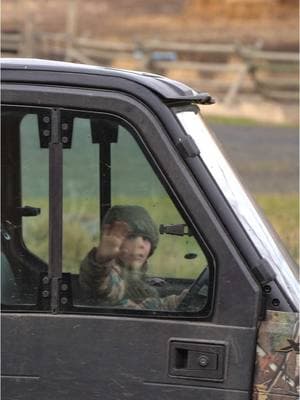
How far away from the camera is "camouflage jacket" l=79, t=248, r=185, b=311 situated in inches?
115

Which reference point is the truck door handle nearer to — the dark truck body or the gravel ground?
the dark truck body

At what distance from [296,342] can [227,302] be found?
9.3 inches

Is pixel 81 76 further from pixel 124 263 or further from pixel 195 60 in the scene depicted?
pixel 195 60

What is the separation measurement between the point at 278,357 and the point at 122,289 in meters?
0.54

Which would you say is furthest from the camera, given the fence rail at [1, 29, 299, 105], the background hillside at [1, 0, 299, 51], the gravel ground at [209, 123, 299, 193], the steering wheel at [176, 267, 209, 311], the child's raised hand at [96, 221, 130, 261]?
the background hillside at [1, 0, 299, 51]

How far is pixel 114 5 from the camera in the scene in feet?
154

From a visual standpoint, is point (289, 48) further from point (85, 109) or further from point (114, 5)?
point (85, 109)

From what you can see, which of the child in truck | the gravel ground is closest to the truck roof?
the child in truck

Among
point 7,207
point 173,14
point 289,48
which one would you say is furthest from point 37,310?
point 173,14

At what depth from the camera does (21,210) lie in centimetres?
334

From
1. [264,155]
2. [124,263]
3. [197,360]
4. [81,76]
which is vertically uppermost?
[264,155]

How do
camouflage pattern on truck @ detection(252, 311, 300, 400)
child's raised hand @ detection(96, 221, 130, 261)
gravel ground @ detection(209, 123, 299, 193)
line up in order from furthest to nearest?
gravel ground @ detection(209, 123, 299, 193)
child's raised hand @ detection(96, 221, 130, 261)
camouflage pattern on truck @ detection(252, 311, 300, 400)

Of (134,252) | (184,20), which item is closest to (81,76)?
(134,252)

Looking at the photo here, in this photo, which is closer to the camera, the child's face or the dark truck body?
the dark truck body
